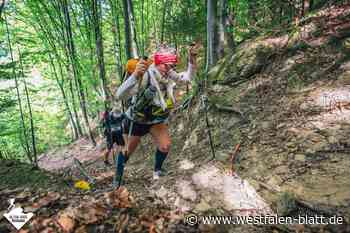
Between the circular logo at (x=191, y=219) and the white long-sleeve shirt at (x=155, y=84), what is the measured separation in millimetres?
1521

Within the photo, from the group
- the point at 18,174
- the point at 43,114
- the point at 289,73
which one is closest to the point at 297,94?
the point at 289,73

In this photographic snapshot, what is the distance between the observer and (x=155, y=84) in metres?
3.66

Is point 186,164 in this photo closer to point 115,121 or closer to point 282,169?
point 282,169

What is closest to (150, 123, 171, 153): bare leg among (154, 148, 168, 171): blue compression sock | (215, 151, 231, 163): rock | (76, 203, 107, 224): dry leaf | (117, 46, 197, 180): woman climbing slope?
(117, 46, 197, 180): woman climbing slope

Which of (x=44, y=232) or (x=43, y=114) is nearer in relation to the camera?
(x=44, y=232)

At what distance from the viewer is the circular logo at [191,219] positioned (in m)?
2.79

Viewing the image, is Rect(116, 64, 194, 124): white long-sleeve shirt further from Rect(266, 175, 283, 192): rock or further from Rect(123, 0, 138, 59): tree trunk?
Rect(123, 0, 138, 59): tree trunk

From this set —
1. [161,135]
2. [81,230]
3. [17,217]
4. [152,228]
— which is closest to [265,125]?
[161,135]

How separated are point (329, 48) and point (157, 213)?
469 centimetres

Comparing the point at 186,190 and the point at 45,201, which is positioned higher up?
the point at 45,201

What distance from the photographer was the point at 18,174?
5.82m

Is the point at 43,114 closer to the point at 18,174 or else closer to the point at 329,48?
the point at 18,174

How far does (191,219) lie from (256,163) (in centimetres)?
144

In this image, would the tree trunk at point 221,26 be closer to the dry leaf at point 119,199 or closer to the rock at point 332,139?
the rock at point 332,139
